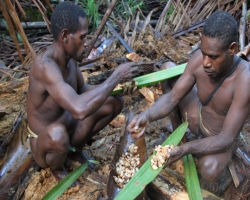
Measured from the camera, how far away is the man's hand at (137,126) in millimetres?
2527

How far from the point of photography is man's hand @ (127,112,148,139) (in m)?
2.53

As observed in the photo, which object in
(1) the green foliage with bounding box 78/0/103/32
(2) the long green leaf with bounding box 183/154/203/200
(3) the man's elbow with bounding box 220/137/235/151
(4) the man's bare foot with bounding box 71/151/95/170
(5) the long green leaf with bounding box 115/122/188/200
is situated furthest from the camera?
(1) the green foliage with bounding box 78/0/103/32

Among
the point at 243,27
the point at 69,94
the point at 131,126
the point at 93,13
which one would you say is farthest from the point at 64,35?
the point at 93,13

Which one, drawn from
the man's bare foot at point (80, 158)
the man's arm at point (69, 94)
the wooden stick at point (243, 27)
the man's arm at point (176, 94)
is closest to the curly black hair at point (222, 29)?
the man's arm at point (176, 94)

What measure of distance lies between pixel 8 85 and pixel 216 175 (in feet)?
10.6

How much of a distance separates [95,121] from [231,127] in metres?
1.29

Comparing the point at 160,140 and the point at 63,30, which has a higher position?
the point at 63,30

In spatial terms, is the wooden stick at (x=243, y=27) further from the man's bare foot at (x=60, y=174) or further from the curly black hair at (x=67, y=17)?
the man's bare foot at (x=60, y=174)

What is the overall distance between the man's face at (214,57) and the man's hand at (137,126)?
0.68 meters

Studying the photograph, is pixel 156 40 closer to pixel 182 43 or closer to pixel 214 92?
pixel 182 43

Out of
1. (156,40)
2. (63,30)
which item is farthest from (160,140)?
(156,40)

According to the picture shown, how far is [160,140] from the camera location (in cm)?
349

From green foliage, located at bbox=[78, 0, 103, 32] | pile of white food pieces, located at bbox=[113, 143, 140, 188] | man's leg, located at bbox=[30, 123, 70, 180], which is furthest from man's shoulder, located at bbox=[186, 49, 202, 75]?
green foliage, located at bbox=[78, 0, 103, 32]

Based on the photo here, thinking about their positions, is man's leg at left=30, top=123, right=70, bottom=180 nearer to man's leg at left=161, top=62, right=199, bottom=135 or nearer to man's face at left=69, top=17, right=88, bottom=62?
man's face at left=69, top=17, right=88, bottom=62
